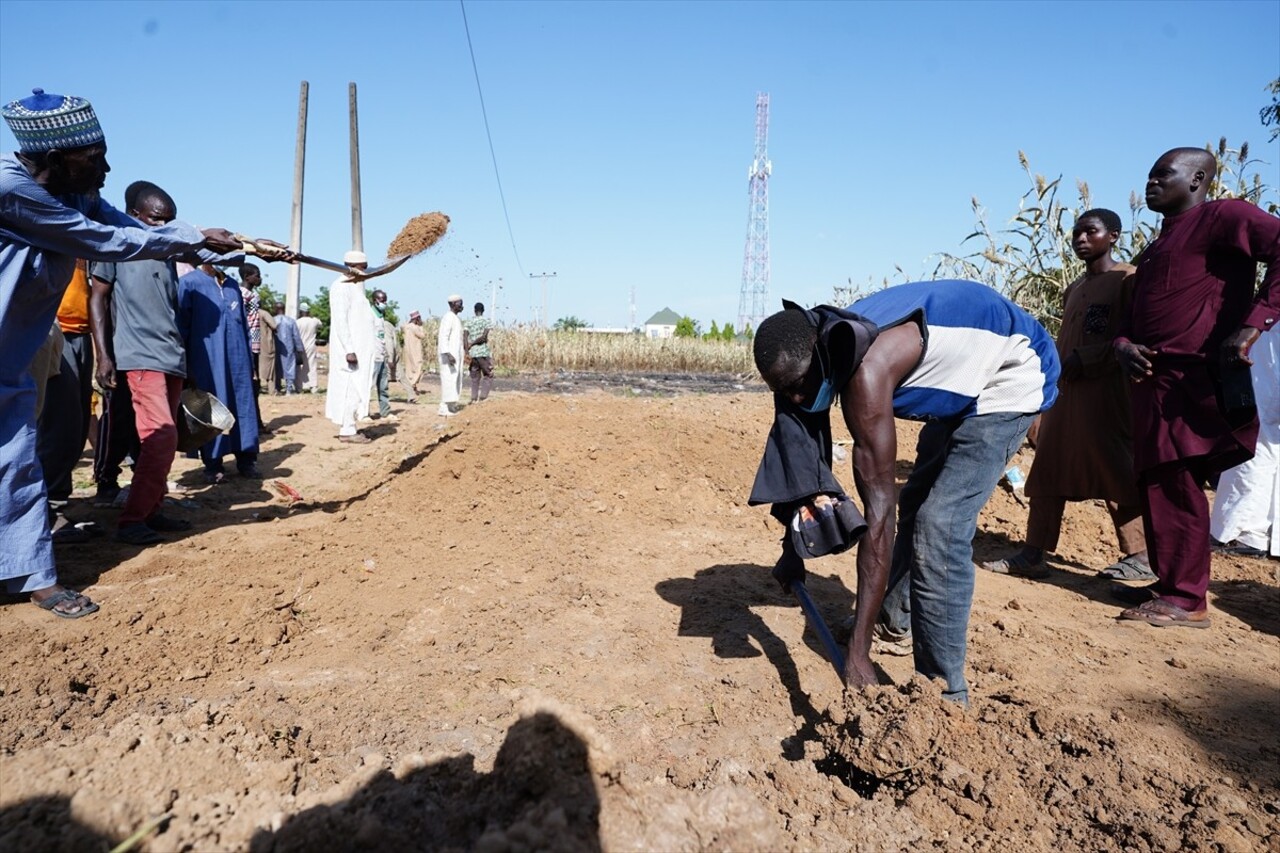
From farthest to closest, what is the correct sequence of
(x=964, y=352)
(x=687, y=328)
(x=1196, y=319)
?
(x=687, y=328) < (x=1196, y=319) < (x=964, y=352)

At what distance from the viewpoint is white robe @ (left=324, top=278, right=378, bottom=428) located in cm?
778

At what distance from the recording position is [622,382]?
61.9ft

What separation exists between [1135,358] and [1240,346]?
17.5 inches

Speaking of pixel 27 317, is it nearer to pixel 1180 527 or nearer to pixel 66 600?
pixel 66 600

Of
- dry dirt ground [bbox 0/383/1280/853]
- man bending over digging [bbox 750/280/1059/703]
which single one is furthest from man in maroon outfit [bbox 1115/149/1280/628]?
man bending over digging [bbox 750/280/1059/703]

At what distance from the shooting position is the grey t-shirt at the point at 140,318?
421cm

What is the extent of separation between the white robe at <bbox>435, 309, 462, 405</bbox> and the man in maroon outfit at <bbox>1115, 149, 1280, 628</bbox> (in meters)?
7.95

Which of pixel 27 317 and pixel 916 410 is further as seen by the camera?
pixel 27 317

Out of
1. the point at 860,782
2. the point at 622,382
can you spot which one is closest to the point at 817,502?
the point at 860,782

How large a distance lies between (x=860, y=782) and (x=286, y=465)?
19.2 feet

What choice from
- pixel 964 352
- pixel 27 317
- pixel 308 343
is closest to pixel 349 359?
pixel 27 317

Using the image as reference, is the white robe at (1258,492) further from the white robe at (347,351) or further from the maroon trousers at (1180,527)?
the white robe at (347,351)

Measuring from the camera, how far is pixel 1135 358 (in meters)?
3.57

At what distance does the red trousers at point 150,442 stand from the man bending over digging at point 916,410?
11.0 ft
